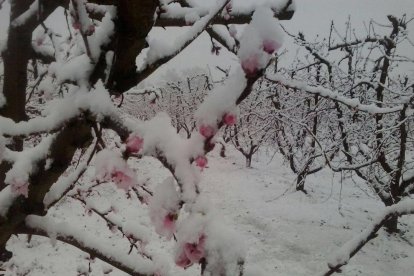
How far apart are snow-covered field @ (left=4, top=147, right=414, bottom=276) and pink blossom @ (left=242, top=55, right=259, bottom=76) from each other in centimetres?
647

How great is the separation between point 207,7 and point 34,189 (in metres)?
1.56

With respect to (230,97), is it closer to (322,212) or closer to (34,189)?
(34,189)

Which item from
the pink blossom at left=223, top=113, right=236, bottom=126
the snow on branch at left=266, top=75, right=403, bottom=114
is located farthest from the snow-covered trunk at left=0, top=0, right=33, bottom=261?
the pink blossom at left=223, top=113, right=236, bottom=126

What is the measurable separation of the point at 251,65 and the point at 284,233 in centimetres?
941

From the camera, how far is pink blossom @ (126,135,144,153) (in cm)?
111

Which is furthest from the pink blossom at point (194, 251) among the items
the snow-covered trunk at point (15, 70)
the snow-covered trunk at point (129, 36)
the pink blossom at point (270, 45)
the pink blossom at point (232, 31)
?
the snow-covered trunk at point (15, 70)

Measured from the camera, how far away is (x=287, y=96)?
14.9 metres

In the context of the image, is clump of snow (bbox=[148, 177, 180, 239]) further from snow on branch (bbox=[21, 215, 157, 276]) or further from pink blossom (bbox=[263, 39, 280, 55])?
snow on branch (bbox=[21, 215, 157, 276])

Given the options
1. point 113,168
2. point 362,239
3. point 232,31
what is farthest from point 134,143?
point 232,31

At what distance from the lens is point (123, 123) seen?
4.12 feet

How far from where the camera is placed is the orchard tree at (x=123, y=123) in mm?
886

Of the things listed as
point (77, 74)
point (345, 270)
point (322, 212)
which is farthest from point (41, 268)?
point (77, 74)

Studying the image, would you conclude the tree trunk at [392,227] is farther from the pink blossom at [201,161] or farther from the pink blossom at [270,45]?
the pink blossom at [270,45]

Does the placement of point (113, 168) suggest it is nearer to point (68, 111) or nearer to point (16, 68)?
point (68, 111)
